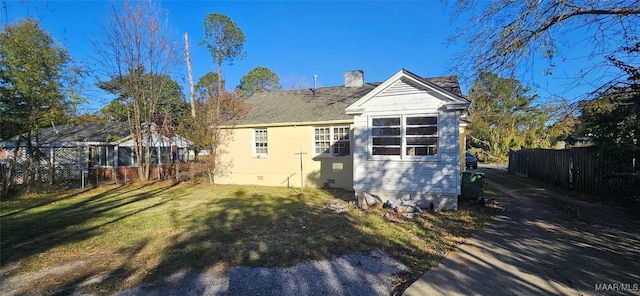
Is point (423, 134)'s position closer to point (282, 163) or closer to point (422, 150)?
point (422, 150)

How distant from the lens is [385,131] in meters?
9.82

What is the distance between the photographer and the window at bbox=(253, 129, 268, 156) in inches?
594

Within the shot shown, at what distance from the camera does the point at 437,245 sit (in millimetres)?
5797

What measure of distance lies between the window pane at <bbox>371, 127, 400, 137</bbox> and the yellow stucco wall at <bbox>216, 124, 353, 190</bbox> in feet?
10.9

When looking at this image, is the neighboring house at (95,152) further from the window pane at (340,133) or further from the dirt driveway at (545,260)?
the dirt driveway at (545,260)

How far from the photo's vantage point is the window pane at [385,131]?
964cm

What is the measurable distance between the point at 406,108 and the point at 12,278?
8886mm

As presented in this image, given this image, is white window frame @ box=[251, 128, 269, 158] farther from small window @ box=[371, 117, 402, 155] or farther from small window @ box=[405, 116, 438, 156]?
small window @ box=[405, 116, 438, 156]

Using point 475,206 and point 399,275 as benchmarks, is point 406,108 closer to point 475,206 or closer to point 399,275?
point 475,206

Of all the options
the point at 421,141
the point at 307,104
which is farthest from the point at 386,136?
the point at 307,104

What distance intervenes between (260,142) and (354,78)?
566 cm

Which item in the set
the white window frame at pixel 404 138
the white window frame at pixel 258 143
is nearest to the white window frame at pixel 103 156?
the white window frame at pixel 258 143

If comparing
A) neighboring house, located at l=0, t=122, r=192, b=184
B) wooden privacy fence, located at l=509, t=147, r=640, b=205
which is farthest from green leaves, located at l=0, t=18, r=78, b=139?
wooden privacy fence, located at l=509, t=147, r=640, b=205

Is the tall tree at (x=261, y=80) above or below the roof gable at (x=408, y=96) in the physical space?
above
